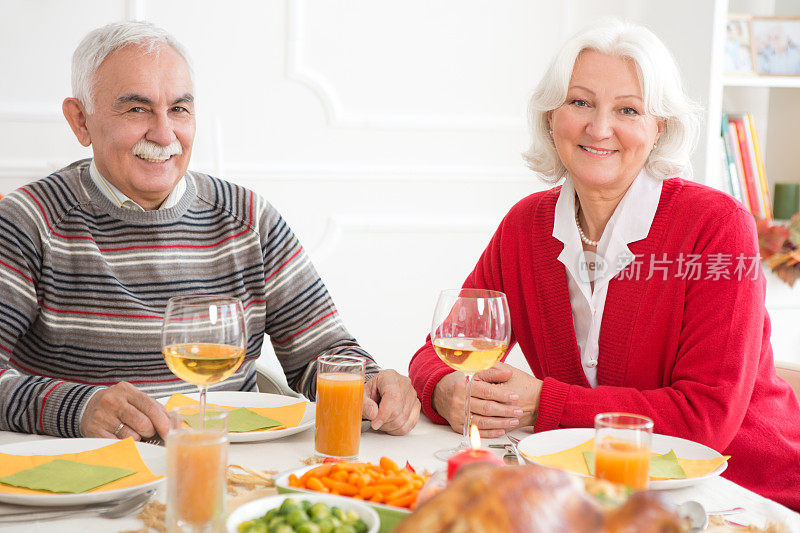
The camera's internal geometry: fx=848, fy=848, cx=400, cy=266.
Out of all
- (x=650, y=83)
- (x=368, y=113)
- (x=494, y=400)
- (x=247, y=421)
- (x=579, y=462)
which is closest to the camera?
(x=579, y=462)

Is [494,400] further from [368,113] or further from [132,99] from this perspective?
[368,113]

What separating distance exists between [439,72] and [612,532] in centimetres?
282

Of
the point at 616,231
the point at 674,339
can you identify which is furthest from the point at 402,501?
the point at 616,231

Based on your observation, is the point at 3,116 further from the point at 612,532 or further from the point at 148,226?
the point at 612,532

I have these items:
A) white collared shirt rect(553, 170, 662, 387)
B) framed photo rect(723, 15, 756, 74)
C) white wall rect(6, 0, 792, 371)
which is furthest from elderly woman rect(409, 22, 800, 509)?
framed photo rect(723, 15, 756, 74)

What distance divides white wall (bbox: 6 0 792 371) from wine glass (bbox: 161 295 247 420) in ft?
6.58

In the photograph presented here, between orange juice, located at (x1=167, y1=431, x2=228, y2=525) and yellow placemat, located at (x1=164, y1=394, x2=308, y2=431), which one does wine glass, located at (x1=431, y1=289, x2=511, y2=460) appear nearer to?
yellow placemat, located at (x1=164, y1=394, x2=308, y2=431)

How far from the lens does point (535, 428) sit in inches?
58.0

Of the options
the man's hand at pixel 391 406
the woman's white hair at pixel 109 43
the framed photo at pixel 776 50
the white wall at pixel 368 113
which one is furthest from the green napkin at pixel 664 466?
the framed photo at pixel 776 50

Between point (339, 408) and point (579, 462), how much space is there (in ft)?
1.17

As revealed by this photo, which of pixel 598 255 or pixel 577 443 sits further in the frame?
pixel 598 255

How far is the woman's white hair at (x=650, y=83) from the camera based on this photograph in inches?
68.3

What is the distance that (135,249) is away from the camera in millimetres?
1781

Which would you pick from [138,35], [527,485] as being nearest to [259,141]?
[138,35]
